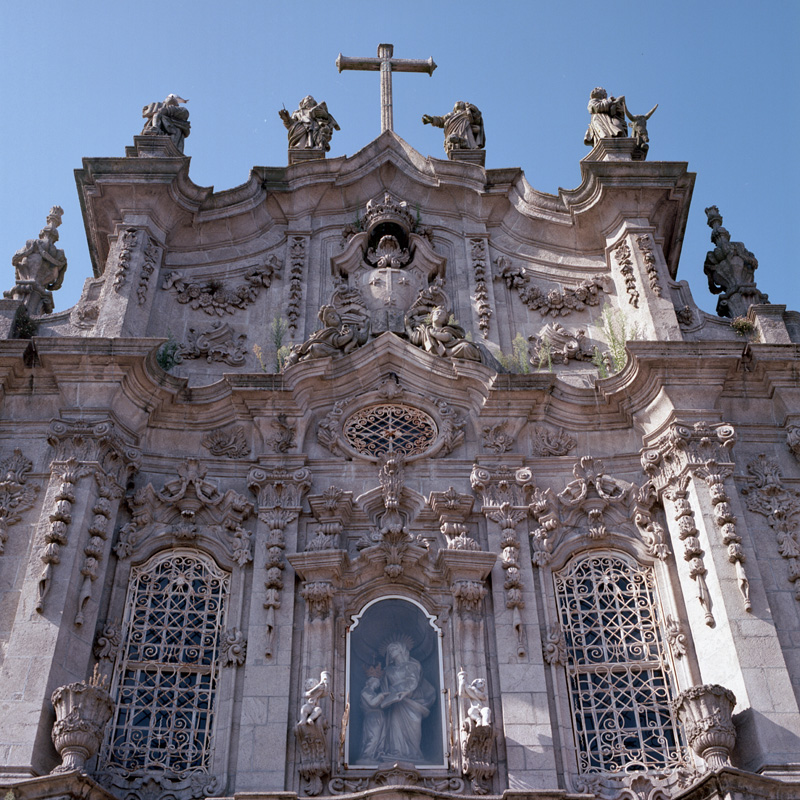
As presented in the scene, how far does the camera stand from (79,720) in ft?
35.7

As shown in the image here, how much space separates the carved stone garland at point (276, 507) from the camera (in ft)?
41.8

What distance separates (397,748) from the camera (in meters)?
11.8

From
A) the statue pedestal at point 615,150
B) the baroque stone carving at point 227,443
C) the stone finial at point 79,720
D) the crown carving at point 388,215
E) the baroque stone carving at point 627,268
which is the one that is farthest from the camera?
the statue pedestal at point 615,150

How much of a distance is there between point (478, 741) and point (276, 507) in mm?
3689

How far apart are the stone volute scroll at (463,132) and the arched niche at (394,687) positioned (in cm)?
772

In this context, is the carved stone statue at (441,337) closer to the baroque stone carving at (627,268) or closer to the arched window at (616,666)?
the baroque stone carving at (627,268)

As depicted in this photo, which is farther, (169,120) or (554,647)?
(169,120)

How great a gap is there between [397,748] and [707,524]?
4186 millimetres

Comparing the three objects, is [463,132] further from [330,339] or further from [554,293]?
→ [330,339]

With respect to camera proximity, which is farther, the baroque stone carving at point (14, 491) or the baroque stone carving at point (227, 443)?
the baroque stone carving at point (227, 443)

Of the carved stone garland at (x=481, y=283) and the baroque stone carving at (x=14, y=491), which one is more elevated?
the carved stone garland at (x=481, y=283)

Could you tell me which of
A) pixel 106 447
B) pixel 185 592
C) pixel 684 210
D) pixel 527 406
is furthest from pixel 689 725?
pixel 684 210

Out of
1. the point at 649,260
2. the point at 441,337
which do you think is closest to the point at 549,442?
the point at 441,337

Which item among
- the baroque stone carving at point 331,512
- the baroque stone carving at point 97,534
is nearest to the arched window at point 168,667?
the baroque stone carving at point 97,534
